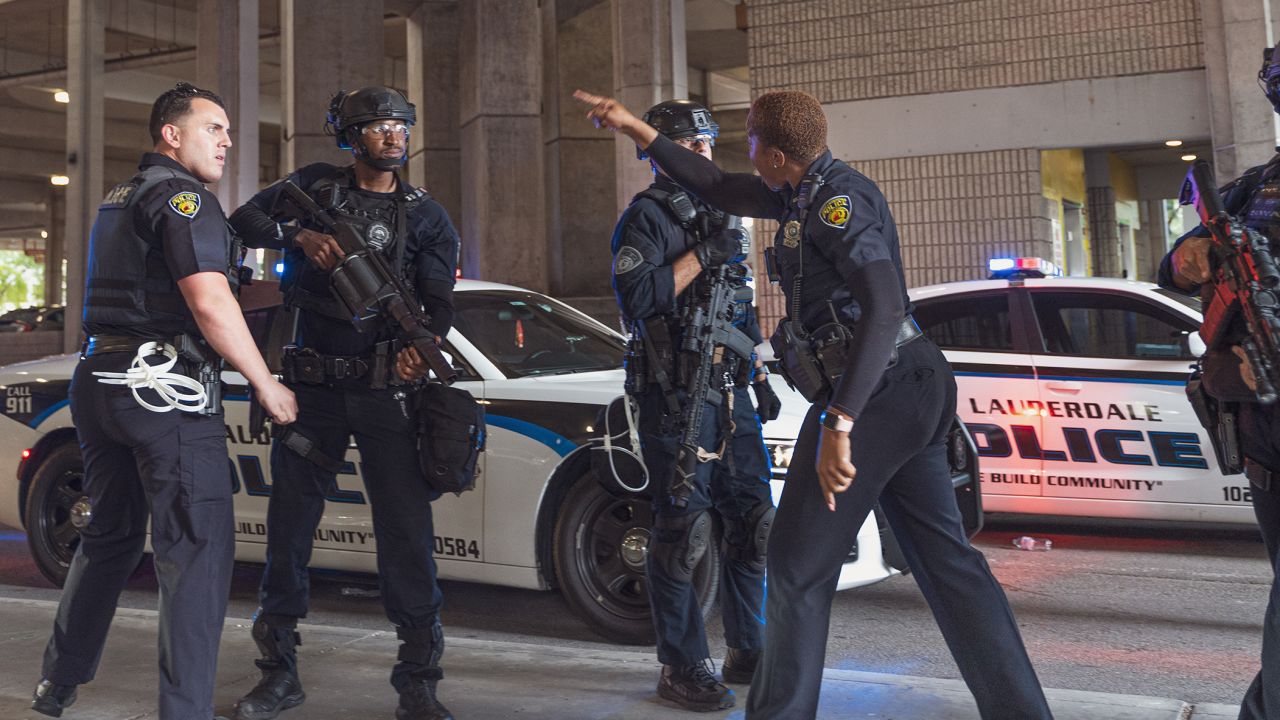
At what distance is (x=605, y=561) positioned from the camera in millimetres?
5117

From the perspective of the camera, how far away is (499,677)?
4.33 meters

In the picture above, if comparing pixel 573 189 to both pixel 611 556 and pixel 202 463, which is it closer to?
pixel 611 556

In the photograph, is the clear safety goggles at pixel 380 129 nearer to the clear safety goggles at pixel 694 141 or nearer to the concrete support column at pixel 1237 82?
the clear safety goggles at pixel 694 141

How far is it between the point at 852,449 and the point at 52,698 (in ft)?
8.07

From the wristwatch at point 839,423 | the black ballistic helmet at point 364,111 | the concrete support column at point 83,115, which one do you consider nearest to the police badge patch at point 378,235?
the black ballistic helmet at point 364,111

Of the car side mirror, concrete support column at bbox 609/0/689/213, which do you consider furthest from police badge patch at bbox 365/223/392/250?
concrete support column at bbox 609/0/689/213

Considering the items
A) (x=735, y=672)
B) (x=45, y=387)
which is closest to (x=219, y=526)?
(x=735, y=672)

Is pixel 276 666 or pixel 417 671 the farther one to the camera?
pixel 276 666

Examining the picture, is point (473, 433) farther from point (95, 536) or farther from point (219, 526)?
point (95, 536)

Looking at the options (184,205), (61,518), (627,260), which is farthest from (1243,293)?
(61,518)

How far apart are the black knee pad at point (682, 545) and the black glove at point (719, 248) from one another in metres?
0.82

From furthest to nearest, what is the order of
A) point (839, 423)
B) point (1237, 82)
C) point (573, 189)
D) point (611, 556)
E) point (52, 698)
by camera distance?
point (573, 189) → point (1237, 82) → point (611, 556) → point (52, 698) → point (839, 423)

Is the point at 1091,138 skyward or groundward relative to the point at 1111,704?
skyward

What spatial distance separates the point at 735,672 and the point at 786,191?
5.59 ft
